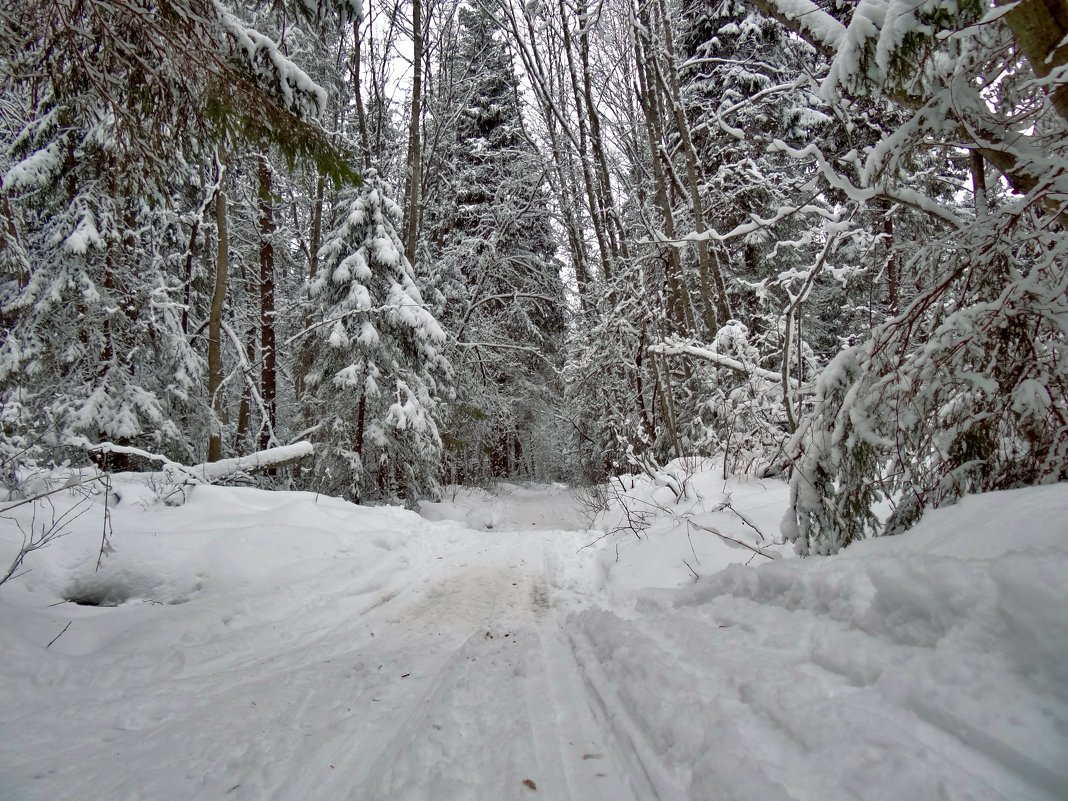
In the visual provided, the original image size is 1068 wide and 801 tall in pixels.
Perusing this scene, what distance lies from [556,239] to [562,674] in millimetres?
14811

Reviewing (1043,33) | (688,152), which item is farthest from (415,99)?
(1043,33)

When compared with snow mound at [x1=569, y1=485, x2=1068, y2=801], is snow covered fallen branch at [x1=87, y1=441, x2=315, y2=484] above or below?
above

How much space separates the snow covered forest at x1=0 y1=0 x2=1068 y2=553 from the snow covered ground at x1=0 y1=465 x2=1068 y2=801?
846mm

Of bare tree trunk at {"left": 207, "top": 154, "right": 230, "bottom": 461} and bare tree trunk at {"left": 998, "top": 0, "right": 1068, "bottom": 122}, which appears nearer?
bare tree trunk at {"left": 998, "top": 0, "right": 1068, "bottom": 122}

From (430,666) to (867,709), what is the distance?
237cm

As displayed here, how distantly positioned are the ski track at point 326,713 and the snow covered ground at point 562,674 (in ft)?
0.05

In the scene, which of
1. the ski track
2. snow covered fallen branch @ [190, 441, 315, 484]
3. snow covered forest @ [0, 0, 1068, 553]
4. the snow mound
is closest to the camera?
the snow mound

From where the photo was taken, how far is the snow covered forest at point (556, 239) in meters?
2.57

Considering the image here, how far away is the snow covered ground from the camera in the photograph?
4.52ft

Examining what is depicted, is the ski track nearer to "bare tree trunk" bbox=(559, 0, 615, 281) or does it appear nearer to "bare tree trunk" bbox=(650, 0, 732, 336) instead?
"bare tree trunk" bbox=(650, 0, 732, 336)

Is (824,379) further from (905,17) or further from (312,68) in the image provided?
(312,68)

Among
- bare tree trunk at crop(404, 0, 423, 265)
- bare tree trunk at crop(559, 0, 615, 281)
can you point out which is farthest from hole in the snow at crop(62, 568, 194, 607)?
bare tree trunk at crop(559, 0, 615, 281)

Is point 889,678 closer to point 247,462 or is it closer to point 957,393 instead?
point 957,393

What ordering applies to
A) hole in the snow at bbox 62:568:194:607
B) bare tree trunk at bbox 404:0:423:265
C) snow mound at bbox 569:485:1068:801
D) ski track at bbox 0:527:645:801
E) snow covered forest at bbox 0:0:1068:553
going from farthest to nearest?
bare tree trunk at bbox 404:0:423:265 < hole in the snow at bbox 62:568:194:607 < snow covered forest at bbox 0:0:1068:553 < ski track at bbox 0:527:645:801 < snow mound at bbox 569:485:1068:801
